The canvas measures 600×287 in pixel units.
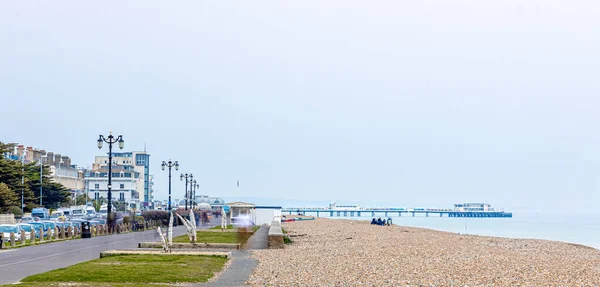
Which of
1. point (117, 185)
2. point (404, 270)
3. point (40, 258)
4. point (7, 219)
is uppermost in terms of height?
point (117, 185)

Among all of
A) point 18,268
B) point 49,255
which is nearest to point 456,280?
point 18,268

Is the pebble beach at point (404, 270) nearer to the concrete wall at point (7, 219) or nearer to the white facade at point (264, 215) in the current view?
the concrete wall at point (7, 219)

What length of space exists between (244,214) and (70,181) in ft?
373

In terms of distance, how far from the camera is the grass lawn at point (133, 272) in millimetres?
17078

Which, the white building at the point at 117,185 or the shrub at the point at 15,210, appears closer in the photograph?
the shrub at the point at 15,210

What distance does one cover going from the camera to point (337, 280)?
1838 cm

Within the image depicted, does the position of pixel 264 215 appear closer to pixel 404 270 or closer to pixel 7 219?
pixel 7 219

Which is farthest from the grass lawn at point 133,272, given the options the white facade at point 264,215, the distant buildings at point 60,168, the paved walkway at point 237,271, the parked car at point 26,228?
the distant buildings at point 60,168

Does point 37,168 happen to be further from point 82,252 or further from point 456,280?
point 456,280

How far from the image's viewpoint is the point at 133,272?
18703mm

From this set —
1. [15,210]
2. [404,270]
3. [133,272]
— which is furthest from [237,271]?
[15,210]

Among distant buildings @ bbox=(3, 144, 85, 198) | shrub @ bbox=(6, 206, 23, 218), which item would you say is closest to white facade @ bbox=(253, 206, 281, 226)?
shrub @ bbox=(6, 206, 23, 218)

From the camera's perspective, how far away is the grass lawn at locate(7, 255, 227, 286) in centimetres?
1708

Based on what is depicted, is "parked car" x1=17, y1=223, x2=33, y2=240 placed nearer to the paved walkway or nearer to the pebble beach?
the paved walkway
